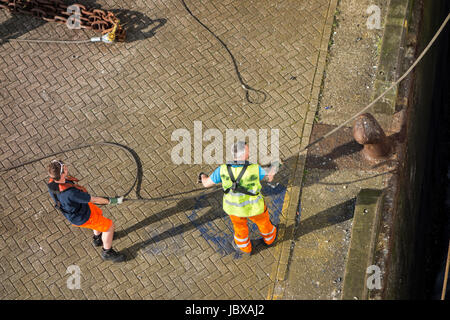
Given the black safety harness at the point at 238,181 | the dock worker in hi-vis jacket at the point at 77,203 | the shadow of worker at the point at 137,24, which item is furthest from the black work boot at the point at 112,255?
the shadow of worker at the point at 137,24

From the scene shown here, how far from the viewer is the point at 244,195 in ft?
21.2

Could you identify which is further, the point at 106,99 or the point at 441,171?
the point at 441,171

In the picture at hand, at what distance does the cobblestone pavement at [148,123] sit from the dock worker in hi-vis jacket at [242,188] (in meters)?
0.67

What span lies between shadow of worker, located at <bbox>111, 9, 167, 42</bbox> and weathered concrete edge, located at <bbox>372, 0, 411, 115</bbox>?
3747 mm

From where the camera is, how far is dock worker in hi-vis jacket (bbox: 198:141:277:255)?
6.30 meters

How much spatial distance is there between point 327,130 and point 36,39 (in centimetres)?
530

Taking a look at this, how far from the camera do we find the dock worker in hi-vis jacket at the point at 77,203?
21.4 ft

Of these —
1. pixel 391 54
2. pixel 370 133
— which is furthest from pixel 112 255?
pixel 391 54

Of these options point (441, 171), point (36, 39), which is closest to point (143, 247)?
point (36, 39)

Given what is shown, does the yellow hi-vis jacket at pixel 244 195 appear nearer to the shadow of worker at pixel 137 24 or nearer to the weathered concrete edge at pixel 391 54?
the weathered concrete edge at pixel 391 54

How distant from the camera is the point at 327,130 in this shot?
319 inches

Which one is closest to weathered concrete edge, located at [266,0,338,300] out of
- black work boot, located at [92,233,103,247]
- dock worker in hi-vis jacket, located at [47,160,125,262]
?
dock worker in hi-vis jacket, located at [47,160,125,262]
